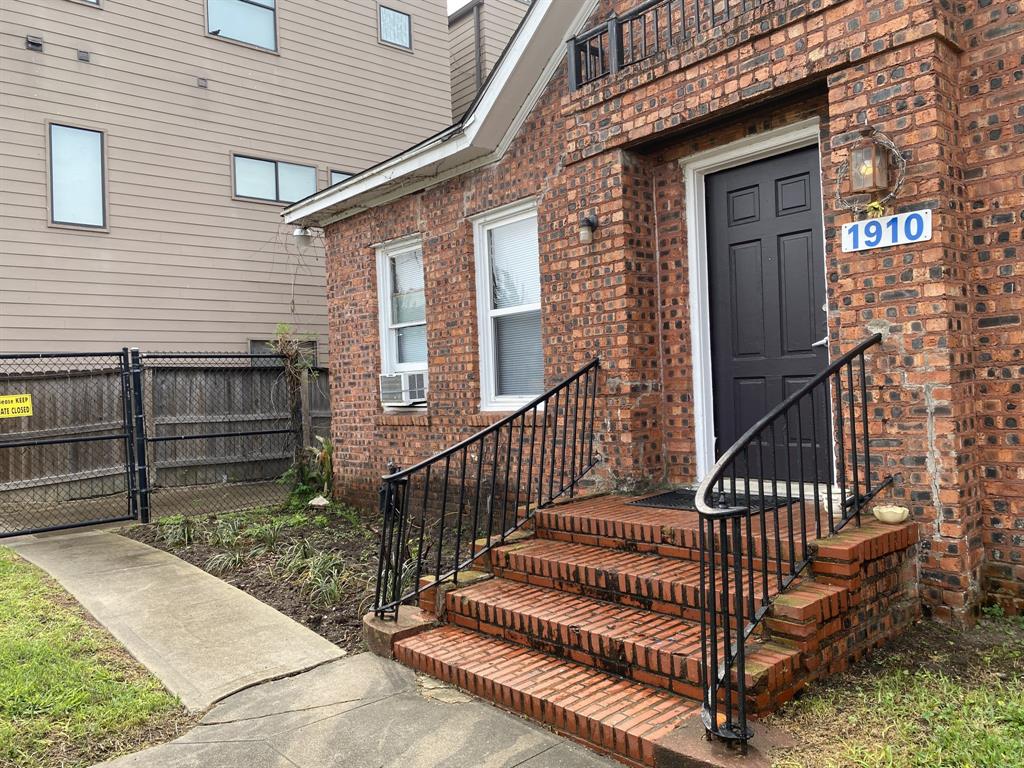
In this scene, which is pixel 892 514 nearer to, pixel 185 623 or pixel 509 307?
pixel 509 307

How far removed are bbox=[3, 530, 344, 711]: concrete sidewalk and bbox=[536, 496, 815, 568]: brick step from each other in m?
1.58

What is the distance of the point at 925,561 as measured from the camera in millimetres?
4070

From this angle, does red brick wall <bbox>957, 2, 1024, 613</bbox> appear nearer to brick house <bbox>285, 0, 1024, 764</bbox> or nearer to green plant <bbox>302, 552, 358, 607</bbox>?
brick house <bbox>285, 0, 1024, 764</bbox>

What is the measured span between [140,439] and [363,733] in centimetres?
616

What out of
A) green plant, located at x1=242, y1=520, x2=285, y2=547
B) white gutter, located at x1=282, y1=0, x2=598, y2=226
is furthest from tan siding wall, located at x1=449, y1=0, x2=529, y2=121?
green plant, located at x1=242, y1=520, x2=285, y2=547

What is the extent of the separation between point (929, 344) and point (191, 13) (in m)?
11.0

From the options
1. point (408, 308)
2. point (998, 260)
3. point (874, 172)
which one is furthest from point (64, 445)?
point (998, 260)

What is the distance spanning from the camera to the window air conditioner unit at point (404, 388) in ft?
26.7

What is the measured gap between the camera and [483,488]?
7016 millimetres

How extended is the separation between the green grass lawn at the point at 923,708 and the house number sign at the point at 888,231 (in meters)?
2.01

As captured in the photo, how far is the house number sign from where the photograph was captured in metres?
4.05

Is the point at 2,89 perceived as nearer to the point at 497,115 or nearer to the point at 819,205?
the point at 497,115

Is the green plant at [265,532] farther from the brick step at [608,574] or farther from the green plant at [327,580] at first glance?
the brick step at [608,574]

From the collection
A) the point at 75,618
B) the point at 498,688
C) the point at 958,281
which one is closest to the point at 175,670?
the point at 75,618
